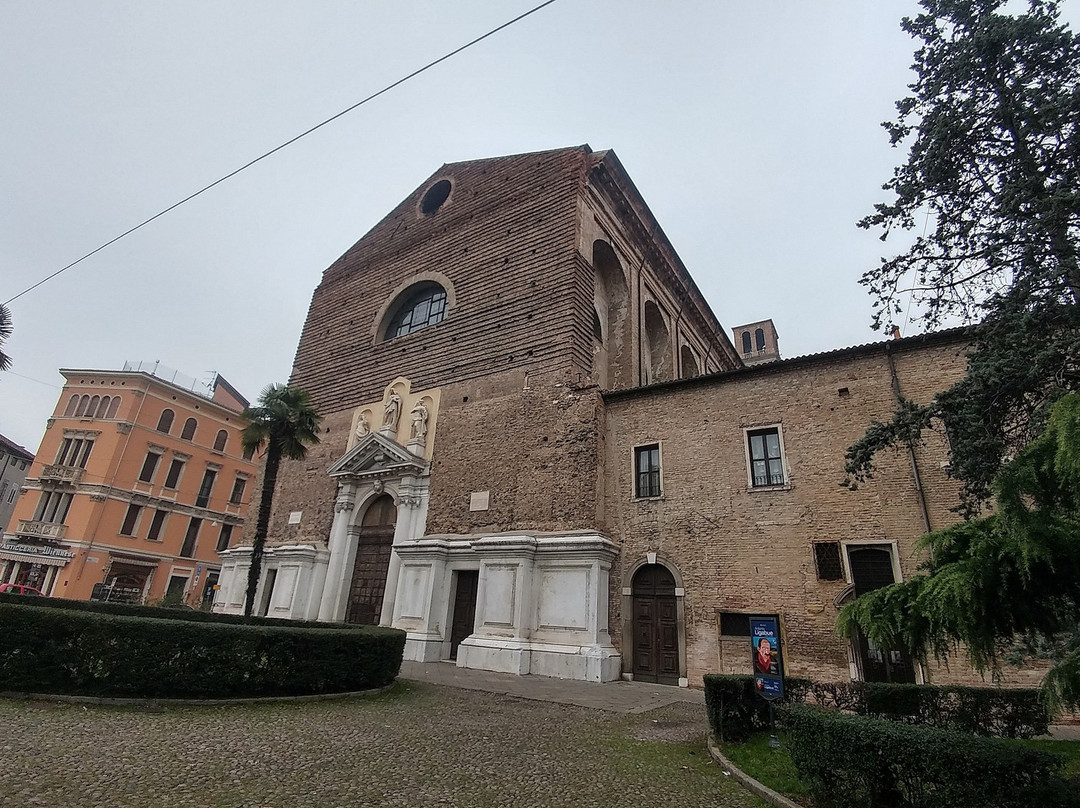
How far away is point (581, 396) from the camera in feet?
50.0

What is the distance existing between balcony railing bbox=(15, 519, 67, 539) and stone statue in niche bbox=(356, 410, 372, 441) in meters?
21.1

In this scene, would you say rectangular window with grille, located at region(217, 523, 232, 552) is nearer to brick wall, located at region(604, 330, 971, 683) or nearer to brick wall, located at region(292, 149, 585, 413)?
brick wall, located at region(292, 149, 585, 413)

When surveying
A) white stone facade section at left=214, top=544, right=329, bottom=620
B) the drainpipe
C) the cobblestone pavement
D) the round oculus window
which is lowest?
the cobblestone pavement

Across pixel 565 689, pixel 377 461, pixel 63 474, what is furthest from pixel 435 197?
pixel 63 474

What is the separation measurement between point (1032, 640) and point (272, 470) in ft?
50.1

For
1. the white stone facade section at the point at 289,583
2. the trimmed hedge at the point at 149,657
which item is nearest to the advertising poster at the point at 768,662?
the trimmed hedge at the point at 149,657

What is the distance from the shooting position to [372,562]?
17.6m

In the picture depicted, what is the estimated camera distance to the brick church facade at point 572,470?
12.1 meters

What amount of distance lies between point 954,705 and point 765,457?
694 cm

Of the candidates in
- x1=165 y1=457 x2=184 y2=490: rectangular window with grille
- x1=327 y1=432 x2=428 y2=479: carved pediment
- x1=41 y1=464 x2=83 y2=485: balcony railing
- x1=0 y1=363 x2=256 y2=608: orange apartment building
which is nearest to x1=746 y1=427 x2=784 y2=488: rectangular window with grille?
x1=327 y1=432 x2=428 y2=479: carved pediment

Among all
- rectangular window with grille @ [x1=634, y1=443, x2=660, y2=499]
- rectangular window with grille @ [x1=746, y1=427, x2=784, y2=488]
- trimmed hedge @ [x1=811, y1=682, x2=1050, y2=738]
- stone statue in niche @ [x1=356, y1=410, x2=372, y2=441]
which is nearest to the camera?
trimmed hedge @ [x1=811, y1=682, x2=1050, y2=738]

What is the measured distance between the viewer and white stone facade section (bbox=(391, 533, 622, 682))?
12875 mm

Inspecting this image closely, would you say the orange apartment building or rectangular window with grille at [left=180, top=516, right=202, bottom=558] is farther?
rectangular window with grille at [left=180, top=516, right=202, bottom=558]

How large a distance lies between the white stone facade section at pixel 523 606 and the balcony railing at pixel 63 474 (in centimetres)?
2558
